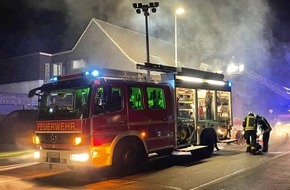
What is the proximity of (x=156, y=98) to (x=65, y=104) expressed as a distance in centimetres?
240

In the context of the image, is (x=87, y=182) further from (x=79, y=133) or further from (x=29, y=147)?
(x=29, y=147)

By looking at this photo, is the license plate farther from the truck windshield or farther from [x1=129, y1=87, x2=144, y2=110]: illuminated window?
[x1=129, y1=87, x2=144, y2=110]: illuminated window

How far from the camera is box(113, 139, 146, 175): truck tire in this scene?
7767mm

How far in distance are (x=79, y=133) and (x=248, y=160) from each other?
498cm

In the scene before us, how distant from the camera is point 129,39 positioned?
2755 centimetres

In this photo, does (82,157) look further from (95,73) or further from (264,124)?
(264,124)

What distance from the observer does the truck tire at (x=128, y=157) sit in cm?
777

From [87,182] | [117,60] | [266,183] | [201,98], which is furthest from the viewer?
[117,60]

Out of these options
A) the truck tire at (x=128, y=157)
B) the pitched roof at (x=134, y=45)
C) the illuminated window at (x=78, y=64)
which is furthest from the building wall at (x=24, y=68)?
the truck tire at (x=128, y=157)

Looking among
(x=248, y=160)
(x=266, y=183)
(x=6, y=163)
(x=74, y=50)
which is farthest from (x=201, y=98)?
(x=74, y=50)

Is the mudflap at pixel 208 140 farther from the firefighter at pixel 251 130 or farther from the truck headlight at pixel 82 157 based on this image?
the truck headlight at pixel 82 157

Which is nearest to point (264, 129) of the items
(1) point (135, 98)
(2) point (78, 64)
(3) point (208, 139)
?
(3) point (208, 139)

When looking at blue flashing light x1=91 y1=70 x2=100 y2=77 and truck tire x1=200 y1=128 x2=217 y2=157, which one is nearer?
blue flashing light x1=91 y1=70 x2=100 y2=77

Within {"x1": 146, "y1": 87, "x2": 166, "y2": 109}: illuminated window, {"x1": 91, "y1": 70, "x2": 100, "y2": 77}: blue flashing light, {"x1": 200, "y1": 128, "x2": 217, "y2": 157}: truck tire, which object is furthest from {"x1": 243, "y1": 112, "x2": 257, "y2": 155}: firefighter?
{"x1": 91, "y1": 70, "x2": 100, "y2": 77}: blue flashing light
